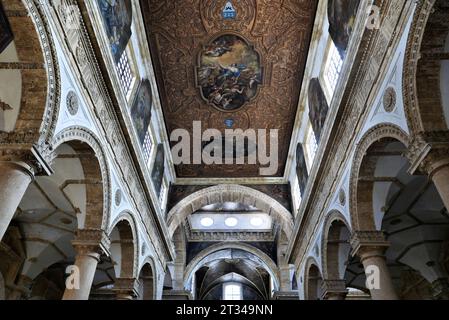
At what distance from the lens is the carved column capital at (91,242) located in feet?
30.2

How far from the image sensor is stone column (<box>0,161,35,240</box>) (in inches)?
228

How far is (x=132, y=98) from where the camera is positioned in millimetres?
12094

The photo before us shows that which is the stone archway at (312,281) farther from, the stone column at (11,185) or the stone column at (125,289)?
the stone column at (11,185)

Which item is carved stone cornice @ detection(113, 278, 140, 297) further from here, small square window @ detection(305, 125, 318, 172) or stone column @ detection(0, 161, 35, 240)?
small square window @ detection(305, 125, 318, 172)

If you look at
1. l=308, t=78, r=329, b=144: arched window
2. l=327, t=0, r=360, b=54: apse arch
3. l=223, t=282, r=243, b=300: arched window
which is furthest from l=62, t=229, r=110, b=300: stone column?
l=223, t=282, r=243, b=300: arched window

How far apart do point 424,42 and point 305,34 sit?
24.0ft

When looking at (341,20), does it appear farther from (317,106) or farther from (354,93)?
(317,106)

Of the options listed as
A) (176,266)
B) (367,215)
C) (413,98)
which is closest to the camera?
→ (413,98)

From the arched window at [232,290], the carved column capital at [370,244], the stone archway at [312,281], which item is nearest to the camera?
the carved column capital at [370,244]

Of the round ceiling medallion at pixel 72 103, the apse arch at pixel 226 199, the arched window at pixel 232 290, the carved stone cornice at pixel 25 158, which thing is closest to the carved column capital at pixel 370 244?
the round ceiling medallion at pixel 72 103

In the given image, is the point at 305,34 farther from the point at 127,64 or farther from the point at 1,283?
the point at 1,283

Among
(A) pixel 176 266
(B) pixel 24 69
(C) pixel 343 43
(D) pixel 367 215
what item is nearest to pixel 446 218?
(D) pixel 367 215

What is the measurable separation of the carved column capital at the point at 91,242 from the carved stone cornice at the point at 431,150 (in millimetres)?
7227
